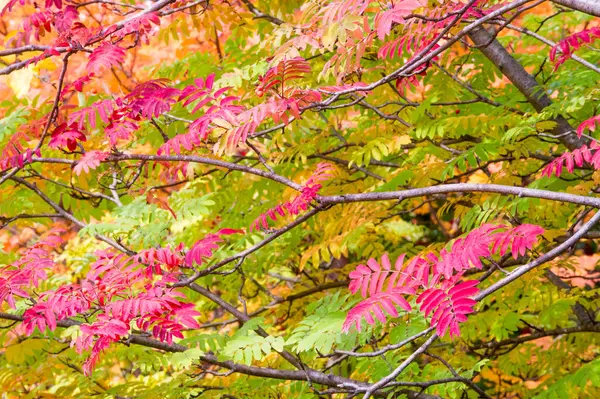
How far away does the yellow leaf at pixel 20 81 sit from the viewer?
8.74 feet

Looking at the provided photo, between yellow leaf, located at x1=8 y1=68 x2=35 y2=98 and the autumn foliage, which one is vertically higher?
yellow leaf, located at x1=8 y1=68 x2=35 y2=98

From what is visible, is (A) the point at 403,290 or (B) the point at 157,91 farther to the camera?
(B) the point at 157,91

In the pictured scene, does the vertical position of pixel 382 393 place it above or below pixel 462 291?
below

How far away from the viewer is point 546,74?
4.89m

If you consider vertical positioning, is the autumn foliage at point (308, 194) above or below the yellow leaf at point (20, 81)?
below

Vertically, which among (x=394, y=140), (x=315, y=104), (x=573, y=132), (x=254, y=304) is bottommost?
(x=254, y=304)

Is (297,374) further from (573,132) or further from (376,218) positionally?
(573,132)

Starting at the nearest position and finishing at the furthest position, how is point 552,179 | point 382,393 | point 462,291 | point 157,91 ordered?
1. point 462,291
2. point 157,91
3. point 382,393
4. point 552,179

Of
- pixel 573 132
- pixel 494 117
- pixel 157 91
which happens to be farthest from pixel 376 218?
pixel 157 91

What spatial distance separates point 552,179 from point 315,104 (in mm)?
2005

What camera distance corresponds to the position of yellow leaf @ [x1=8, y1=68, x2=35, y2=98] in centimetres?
266

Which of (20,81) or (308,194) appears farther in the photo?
(308,194)

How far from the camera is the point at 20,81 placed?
2707 millimetres

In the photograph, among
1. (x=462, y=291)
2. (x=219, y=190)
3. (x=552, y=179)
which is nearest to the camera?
(x=462, y=291)
